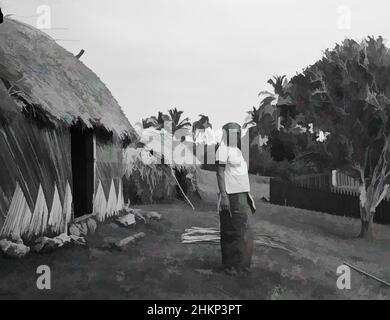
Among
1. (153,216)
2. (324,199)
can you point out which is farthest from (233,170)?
(324,199)

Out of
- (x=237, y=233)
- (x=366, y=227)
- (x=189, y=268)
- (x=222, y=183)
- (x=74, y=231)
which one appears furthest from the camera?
(x=366, y=227)

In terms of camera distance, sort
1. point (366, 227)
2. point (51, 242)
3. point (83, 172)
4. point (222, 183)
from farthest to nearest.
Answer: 1. point (366, 227)
2. point (83, 172)
3. point (51, 242)
4. point (222, 183)

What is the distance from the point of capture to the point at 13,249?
229 inches

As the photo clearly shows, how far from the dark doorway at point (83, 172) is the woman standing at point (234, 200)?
3642 millimetres

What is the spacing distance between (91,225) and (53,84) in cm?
241

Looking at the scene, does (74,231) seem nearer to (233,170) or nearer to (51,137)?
(51,137)

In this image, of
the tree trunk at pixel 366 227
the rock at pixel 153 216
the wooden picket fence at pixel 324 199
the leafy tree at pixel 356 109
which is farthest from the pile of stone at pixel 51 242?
the leafy tree at pixel 356 109

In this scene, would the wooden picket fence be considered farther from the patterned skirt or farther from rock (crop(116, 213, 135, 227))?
the patterned skirt

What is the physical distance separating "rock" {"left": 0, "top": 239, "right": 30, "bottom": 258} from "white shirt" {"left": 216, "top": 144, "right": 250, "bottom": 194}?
2675mm

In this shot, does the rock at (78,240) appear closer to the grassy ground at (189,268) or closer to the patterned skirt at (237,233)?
the grassy ground at (189,268)

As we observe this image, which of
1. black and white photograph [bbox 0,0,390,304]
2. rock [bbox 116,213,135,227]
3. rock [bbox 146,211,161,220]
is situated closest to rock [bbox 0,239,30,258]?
black and white photograph [bbox 0,0,390,304]

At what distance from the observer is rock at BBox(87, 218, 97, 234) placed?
775 cm

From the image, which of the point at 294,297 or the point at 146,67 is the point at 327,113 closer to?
the point at 146,67

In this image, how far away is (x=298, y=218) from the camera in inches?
365
